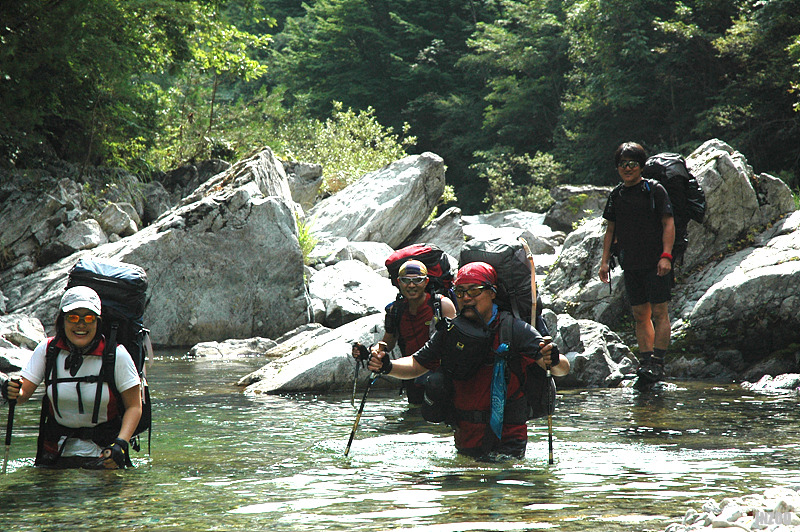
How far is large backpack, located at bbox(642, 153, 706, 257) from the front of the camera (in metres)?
9.38

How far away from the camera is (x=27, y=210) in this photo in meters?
18.0

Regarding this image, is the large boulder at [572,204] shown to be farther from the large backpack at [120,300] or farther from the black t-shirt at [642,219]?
the large backpack at [120,300]

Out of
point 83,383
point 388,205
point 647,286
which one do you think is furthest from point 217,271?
point 83,383

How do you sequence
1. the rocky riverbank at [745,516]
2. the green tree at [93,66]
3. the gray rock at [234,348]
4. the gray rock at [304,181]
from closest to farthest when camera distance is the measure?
the rocky riverbank at [745,516] → the gray rock at [234,348] → the green tree at [93,66] → the gray rock at [304,181]

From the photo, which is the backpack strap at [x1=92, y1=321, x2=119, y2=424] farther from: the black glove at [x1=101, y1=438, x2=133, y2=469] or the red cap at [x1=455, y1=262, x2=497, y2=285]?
the red cap at [x1=455, y1=262, x2=497, y2=285]

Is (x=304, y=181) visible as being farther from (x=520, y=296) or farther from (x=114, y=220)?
(x=520, y=296)

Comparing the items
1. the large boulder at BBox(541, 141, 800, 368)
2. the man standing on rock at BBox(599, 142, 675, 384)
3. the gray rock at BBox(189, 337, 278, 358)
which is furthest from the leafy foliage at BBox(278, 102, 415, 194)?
the man standing on rock at BBox(599, 142, 675, 384)

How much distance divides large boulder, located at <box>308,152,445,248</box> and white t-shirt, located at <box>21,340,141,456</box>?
17583mm

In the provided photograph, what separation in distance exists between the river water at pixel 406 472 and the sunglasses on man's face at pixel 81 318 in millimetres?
1026

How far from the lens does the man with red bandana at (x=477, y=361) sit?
564cm

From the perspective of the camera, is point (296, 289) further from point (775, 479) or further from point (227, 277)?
point (775, 479)

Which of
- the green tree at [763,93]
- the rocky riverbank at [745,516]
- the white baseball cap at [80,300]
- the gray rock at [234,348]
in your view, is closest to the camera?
the rocky riverbank at [745,516]

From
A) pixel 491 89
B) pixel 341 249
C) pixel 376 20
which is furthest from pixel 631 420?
pixel 376 20

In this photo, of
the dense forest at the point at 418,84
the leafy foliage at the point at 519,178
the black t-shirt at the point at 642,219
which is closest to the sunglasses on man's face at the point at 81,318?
the black t-shirt at the point at 642,219
